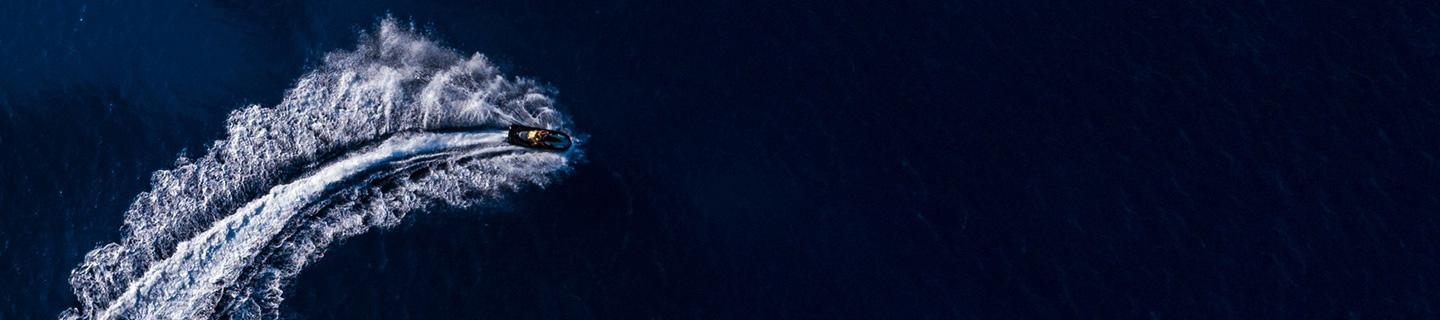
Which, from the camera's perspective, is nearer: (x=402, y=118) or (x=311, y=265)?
(x=311, y=265)

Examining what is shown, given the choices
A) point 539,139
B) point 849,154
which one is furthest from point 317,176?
point 849,154

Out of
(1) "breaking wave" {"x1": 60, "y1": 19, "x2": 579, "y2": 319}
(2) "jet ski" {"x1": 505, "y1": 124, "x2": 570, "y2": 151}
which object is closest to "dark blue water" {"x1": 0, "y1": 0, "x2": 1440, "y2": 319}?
(1) "breaking wave" {"x1": 60, "y1": 19, "x2": 579, "y2": 319}

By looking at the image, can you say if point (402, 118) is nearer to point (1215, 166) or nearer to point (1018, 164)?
point (1018, 164)

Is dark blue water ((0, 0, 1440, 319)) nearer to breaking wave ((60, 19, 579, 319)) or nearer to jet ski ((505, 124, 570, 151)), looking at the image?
breaking wave ((60, 19, 579, 319))

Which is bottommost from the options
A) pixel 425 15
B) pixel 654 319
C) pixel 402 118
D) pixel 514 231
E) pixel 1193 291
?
pixel 1193 291

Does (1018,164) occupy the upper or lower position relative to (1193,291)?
upper

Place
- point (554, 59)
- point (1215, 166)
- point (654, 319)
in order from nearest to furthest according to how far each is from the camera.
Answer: point (654, 319) → point (1215, 166) → point (554, 59)

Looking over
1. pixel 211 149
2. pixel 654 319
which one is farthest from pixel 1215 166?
pixel 211 149
